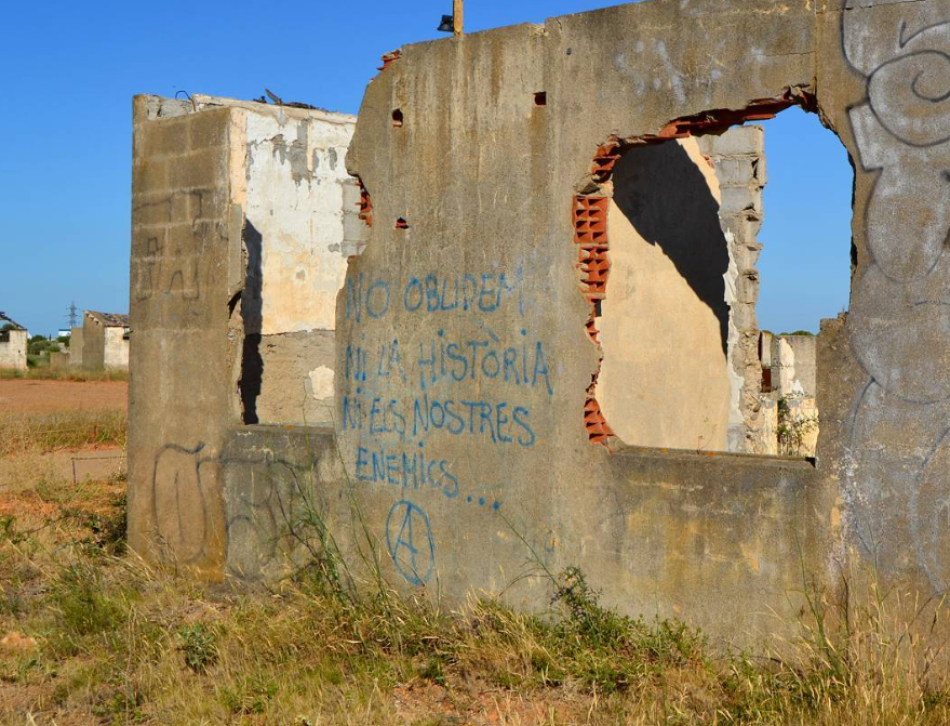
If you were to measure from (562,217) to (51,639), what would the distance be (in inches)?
151

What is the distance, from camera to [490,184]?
6062 millimetres

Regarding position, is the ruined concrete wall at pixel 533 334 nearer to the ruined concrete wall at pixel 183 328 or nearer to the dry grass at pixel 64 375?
the ruined concrete wall at pixel 183 328

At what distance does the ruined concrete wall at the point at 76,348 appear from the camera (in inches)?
1507

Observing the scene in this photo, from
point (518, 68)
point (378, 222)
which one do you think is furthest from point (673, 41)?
point (378, 222)

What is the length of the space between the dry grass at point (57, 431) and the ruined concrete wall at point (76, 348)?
69.7 feet

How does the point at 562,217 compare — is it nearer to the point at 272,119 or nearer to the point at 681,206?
the point at 681,206

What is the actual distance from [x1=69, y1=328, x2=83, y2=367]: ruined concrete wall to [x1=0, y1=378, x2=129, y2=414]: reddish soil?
6.39 metres

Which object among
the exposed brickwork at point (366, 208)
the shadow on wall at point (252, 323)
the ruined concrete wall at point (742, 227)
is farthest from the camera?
the ruined concrete wall at point (742, 227)

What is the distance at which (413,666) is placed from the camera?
5.50 meters

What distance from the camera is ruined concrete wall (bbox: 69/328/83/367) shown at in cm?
3828

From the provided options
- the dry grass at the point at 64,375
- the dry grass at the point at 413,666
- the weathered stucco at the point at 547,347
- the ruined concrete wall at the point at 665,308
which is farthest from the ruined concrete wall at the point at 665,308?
the dry grass at the point at 64,375

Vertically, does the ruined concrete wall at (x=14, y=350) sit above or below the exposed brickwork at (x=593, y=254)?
above

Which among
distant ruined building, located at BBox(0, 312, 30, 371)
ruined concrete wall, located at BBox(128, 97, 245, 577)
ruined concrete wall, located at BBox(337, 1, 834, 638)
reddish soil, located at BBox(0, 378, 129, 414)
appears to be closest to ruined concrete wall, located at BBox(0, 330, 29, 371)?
distant ruined building, located at BBox(0, 312, 30, 371)

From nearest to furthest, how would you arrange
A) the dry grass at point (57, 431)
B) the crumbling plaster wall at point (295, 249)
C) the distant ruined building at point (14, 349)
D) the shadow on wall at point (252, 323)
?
the shadow on wall at point (252, 323) < the crumbling plaster wall at point (295, 249) < the dry grass at point (57, 431) < the distant ruined building at point (14, 349)
